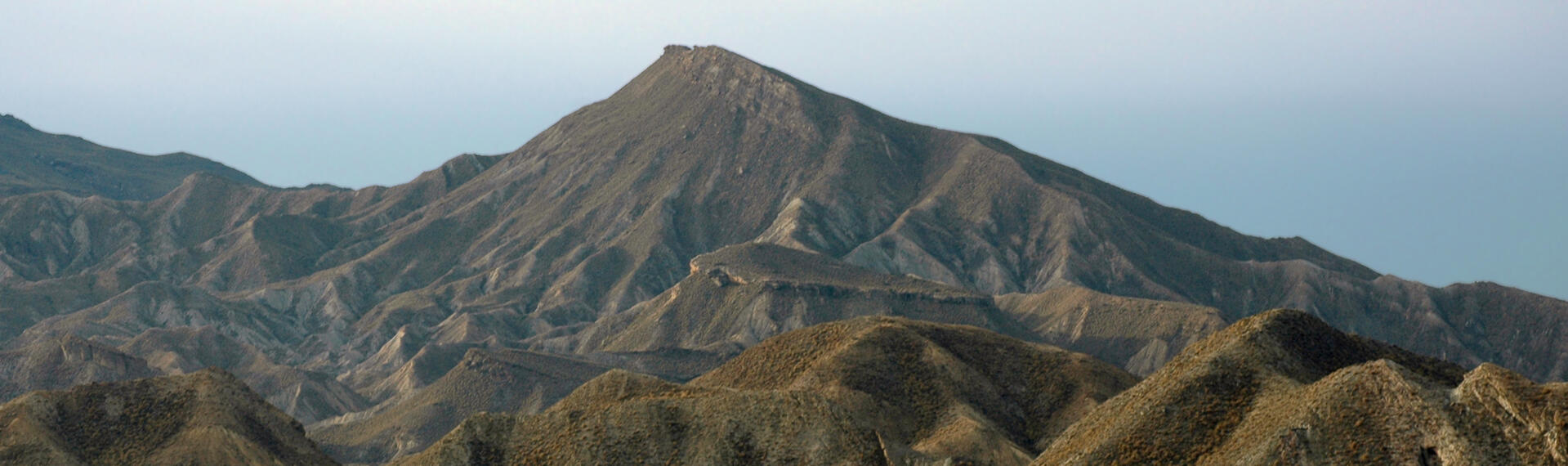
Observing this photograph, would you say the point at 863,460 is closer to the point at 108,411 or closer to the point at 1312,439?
the point at 1312,439

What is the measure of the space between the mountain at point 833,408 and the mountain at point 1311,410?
16.7 metres

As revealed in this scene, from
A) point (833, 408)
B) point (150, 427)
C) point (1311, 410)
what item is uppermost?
point (1311, 410)

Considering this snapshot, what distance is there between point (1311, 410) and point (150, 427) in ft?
267

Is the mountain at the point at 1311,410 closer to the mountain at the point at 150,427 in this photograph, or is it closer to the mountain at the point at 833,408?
the mountain at the point at 833,408

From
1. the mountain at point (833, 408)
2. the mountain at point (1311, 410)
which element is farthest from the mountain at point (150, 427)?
the mountain at point (1311, 410)

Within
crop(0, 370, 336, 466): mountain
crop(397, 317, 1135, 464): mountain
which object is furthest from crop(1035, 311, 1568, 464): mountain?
crop(0, 370, 336, 466): mountain

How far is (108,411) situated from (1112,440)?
74091 millimetres

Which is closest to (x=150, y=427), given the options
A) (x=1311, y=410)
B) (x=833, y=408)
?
(x=833, y=408)

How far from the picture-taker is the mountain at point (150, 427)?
416 ft

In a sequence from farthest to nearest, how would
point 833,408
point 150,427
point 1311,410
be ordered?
point 150,427 → point 833,408 → point 1311,410

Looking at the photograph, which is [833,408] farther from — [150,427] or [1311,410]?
[150,427]

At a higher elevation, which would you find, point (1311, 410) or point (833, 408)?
point (1311, 410)

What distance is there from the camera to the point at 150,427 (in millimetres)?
132500

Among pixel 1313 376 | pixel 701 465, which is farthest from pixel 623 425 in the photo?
pixel 1313 376
